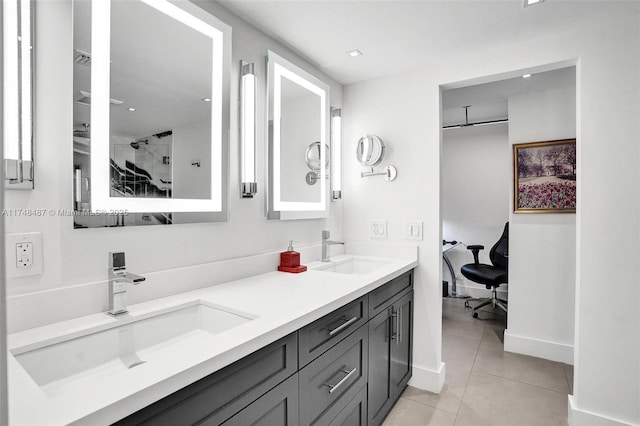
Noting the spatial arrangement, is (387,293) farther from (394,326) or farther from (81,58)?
(81,58)

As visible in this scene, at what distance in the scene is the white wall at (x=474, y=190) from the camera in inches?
164

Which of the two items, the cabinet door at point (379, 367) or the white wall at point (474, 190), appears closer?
the cabinet door at point (379, 367)

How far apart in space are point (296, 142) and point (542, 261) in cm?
233

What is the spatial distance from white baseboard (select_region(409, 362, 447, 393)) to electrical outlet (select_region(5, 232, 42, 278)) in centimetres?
227

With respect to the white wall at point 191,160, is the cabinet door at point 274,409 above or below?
below

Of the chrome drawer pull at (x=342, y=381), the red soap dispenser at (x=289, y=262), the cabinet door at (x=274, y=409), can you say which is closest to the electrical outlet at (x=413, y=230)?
the red soap dispenser at (x=289, y=262)

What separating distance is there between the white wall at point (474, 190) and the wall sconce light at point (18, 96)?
4.24 m

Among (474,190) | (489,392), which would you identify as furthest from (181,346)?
(474,190)

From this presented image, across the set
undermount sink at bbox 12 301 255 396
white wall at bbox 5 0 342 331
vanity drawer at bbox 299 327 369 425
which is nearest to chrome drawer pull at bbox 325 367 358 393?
vanity drawer at bbox 299 327 369 425

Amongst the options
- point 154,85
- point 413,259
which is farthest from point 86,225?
point 413,259

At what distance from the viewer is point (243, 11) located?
5.39ft

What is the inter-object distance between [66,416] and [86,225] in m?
0.73

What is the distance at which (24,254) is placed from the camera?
3.18ft

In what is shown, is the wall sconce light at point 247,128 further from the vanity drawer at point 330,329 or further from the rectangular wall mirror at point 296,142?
the vanity drawer at point 330,329
